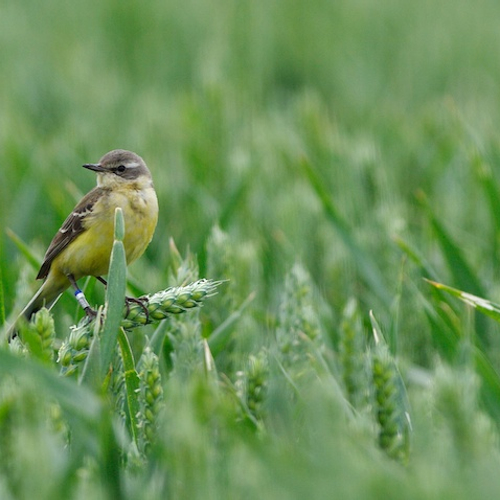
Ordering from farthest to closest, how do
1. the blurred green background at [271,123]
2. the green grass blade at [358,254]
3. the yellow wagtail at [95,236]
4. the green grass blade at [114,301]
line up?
1. the blurred green background at [271,123]
2. the green grass blade at [358,254]
3. the yellow wagtail at [95,236]
4. the green grass blade at [114,301]

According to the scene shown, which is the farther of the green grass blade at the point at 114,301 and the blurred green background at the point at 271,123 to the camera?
the blurred green background at the point at 271,123

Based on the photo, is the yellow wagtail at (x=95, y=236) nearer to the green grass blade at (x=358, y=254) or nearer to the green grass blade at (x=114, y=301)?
the green grass blade at (x=358, y=254)

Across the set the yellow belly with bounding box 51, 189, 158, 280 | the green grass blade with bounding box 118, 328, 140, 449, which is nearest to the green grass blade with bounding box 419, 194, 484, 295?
the yellow belly with bounding box 51, 189, 158, 280

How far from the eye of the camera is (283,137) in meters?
4.27

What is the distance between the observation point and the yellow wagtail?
2.56 metres

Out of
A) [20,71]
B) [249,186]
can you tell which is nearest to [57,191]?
[249,186]

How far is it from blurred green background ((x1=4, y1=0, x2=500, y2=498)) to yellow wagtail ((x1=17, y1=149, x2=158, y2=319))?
0.31ft

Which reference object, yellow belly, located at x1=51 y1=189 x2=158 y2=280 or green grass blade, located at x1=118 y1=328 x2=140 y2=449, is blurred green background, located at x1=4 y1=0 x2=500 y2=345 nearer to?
yellow belly, located at x1=51 y1=189 x2=158 y2=280

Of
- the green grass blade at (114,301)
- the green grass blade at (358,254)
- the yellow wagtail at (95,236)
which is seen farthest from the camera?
the green grass blade at (358,254)

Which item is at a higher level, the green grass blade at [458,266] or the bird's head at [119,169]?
the bird's head at [119,169]

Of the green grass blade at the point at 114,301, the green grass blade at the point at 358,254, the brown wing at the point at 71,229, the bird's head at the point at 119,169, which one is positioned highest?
the green grass blade at the point at 114,301

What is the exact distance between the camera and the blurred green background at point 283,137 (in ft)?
9.32

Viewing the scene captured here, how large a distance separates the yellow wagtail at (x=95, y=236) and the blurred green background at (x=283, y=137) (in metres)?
0.10

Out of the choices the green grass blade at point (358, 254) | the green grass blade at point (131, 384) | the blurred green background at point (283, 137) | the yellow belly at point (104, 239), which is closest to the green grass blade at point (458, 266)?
the blurred green background at point (283, 137)
